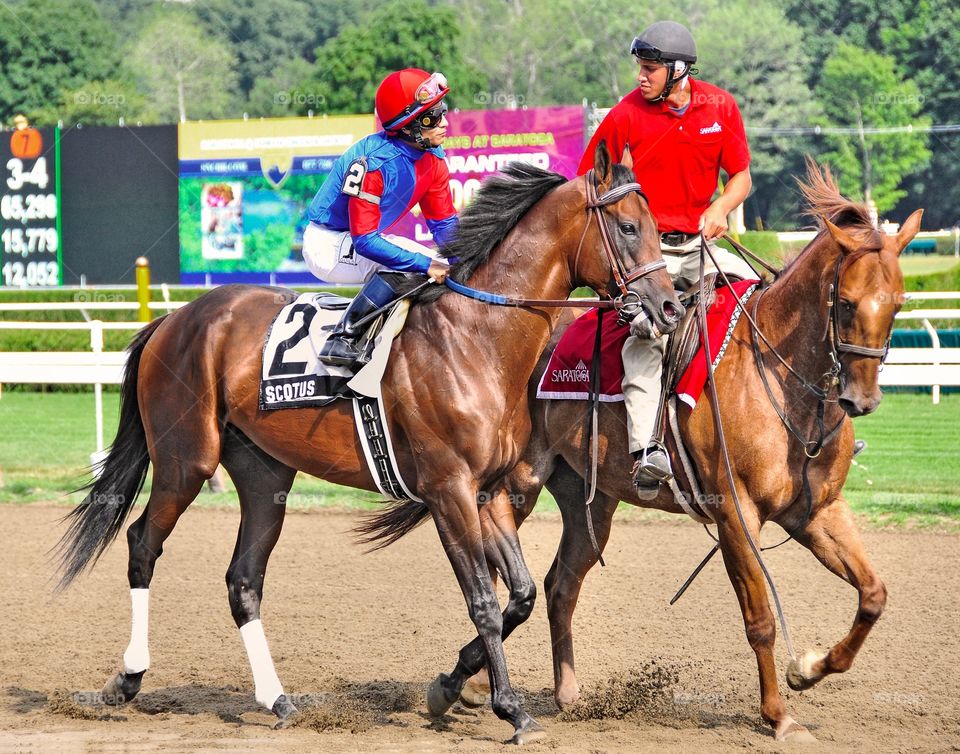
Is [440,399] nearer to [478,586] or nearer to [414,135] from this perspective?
[478,586]

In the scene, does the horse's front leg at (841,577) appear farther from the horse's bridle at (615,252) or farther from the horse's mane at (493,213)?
the horse's mane at (493,213)

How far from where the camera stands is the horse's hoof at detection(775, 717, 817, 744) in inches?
167

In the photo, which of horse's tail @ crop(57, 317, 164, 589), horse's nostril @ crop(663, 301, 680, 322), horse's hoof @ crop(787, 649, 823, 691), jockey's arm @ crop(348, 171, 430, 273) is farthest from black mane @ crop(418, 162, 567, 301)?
horse's hoof @ crop(787, 649, 823, 691)

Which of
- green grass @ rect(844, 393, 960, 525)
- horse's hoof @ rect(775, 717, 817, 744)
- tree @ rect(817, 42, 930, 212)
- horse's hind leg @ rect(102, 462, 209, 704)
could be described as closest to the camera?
horse's hoof @ rect(775, 717, 817, 744)

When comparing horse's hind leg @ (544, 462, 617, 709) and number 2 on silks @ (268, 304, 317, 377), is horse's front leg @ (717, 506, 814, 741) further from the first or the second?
number 2 on silks @ (268, 304, 317, 377)

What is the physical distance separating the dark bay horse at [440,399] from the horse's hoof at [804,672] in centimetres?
106

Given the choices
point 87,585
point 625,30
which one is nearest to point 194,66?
point 625,30

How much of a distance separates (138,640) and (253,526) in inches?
26.0

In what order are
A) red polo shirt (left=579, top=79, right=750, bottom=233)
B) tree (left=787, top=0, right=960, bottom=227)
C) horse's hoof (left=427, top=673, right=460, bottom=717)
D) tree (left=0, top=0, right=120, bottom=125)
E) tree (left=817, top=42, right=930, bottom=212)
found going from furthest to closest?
1. tree (left=0, top=0, right=120, bottom=125)
2. tree (left=787, top=0, right=960, bottom=227)
3. tree (left=817, top=42, right=930, bottom=212)
4. red polo shirt (left=579, top=79, right=750, bottom=233)
5. horse's hoof (left=427, top=673, right=460, bottom=717)

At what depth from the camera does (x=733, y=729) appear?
4.46 metres

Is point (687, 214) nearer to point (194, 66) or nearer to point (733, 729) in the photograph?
point (733, 729)

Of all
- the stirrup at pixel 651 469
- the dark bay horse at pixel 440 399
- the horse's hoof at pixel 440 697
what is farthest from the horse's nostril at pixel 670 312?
the horse's hoof at pixel 440 697

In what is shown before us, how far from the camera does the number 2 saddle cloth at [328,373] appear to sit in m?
4.56

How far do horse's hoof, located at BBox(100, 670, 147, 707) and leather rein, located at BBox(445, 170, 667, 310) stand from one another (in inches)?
85.8
